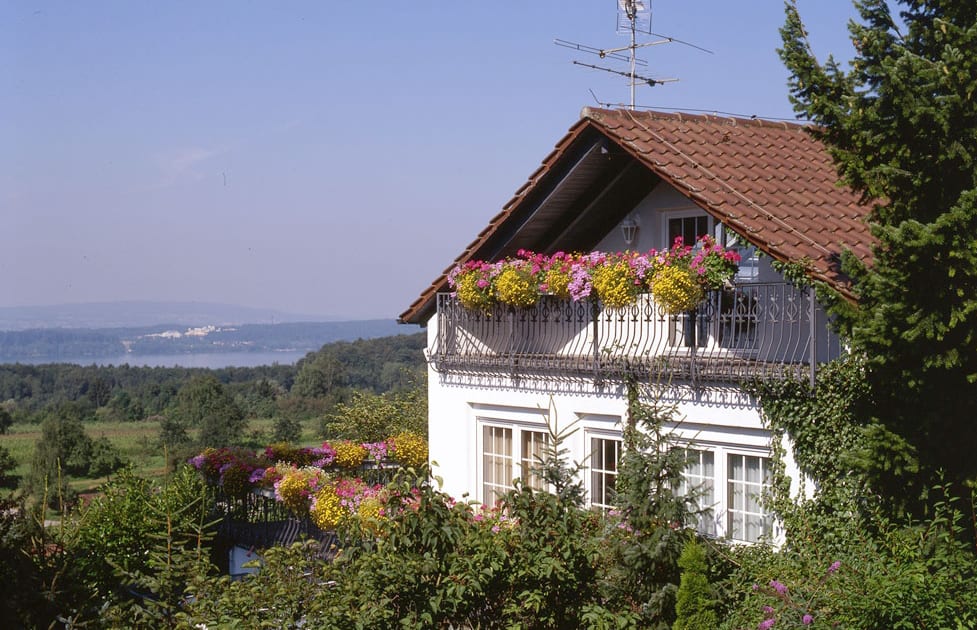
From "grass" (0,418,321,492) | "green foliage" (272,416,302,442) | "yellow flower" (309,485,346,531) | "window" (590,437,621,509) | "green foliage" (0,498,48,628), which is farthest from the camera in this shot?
"green foliage" (272,416,302,442)

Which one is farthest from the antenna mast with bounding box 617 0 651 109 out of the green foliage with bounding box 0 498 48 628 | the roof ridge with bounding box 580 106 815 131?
the green foliage with bounding box 0 498 48 628

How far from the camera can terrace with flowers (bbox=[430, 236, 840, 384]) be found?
519 inches

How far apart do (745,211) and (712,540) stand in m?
4.23

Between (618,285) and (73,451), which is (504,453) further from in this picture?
(73,451)

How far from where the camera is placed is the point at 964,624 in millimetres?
9164

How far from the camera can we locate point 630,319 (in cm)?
1520

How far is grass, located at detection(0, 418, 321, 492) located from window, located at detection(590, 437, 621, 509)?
Answer: 5184cm

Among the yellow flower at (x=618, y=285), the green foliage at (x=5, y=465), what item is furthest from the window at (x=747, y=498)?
the green foliage at (x=5, y=465)

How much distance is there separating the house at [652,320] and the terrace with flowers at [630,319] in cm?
4

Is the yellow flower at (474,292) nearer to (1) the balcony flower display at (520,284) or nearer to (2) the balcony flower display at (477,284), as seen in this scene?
(2) the balcony flower display at (477,284)

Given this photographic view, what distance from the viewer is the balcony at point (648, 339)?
13039 mm

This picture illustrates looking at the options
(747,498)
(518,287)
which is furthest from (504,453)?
(747,498)

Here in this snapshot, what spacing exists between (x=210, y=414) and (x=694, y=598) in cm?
7077

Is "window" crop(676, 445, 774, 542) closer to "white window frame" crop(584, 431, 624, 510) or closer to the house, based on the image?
the house
